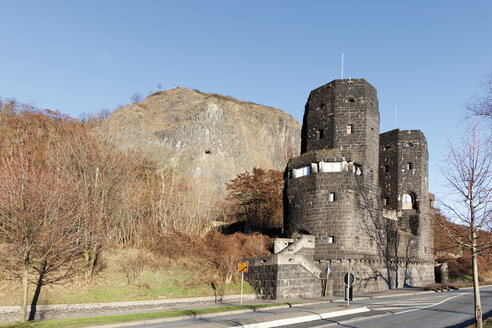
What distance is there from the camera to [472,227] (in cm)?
1242

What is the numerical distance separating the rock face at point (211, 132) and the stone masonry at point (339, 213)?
142 feet

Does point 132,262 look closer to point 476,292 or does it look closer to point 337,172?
point 337,172

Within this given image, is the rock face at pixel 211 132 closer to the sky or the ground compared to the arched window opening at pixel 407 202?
closer to the sky

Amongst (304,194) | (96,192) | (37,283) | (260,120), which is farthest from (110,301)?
(260,120)

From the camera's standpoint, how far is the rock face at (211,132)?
82000mm

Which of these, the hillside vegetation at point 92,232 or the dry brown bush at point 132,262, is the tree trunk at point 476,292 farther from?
the dry brown bush at point 132,262

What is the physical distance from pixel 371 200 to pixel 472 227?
65.3ft

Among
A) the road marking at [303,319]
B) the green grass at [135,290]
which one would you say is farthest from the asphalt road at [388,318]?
the green grass at [135,290]

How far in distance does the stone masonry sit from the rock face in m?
43.3

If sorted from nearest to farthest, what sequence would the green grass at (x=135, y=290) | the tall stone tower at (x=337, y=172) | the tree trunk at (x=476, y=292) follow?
the tree trunk at (x=476, y=292)
the green grass at (x=135, y=290)
the tall stone tower at (x=337, y=172)

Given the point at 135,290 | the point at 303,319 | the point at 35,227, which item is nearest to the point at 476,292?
the point at 303,319

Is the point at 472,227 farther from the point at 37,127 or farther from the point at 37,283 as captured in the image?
the point at 37,127

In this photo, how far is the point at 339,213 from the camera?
29734 mm

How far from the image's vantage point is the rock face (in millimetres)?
82000
